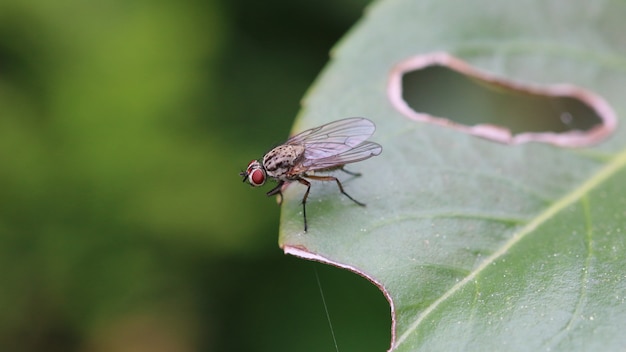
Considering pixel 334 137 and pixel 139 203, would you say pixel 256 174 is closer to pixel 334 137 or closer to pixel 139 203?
pixel 334 137

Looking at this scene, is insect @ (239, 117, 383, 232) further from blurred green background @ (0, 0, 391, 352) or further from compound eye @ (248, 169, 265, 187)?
blurred green background @ (0, 0, 391, 352)

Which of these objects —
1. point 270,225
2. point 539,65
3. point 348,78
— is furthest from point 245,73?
point 539,65

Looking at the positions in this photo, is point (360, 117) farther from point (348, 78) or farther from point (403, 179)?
point (403, 179)

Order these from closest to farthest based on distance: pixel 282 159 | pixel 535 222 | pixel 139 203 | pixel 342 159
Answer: pixel 535 222 → pixel 342 159 → pixel 282 159 → pixel 139 203

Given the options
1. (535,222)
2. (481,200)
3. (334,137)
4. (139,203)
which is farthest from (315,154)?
(139,203)

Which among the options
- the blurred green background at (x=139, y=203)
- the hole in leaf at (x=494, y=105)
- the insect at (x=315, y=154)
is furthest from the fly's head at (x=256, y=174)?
the blurred green background at (x=139, y=203)
